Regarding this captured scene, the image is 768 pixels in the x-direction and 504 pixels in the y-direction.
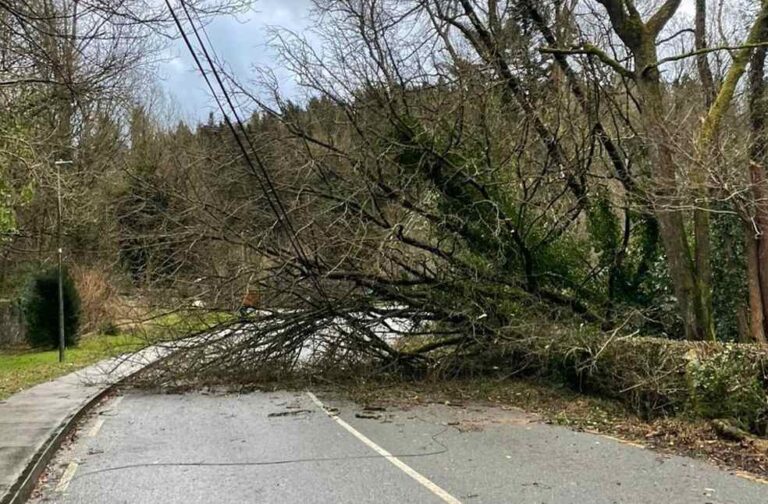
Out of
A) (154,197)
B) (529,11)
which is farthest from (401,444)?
(529,11)

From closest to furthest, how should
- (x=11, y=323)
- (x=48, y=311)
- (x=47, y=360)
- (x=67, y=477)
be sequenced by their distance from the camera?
(x=67, y=477) < (x=47, y=360) < (x=48, y=311) < (x=11, y=323)

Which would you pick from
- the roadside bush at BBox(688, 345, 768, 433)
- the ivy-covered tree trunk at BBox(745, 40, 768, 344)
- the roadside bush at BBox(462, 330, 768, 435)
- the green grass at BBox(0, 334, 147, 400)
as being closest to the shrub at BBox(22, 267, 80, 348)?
the green grass at BBox(0, 334, 147, 400)

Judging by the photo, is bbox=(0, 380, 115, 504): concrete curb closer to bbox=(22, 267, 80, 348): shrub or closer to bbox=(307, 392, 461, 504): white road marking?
bbox=(307, 392, 461, 504): white road marking

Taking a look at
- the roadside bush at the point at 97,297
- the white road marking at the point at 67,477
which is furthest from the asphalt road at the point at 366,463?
the roadside bush at the point at 97,297

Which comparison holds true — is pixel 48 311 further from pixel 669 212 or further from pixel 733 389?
pixel 733 389

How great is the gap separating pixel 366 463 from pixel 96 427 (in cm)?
486

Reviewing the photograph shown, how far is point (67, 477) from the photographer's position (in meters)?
7.96

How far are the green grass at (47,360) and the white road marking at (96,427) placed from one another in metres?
3.03

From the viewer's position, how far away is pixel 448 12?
17.4 metres

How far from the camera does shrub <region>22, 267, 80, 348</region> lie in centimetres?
2588

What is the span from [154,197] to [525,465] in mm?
10716

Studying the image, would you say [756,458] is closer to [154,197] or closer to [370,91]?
[370,91]

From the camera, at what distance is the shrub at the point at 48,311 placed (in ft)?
84.9

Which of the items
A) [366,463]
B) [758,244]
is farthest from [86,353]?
[758,244]
